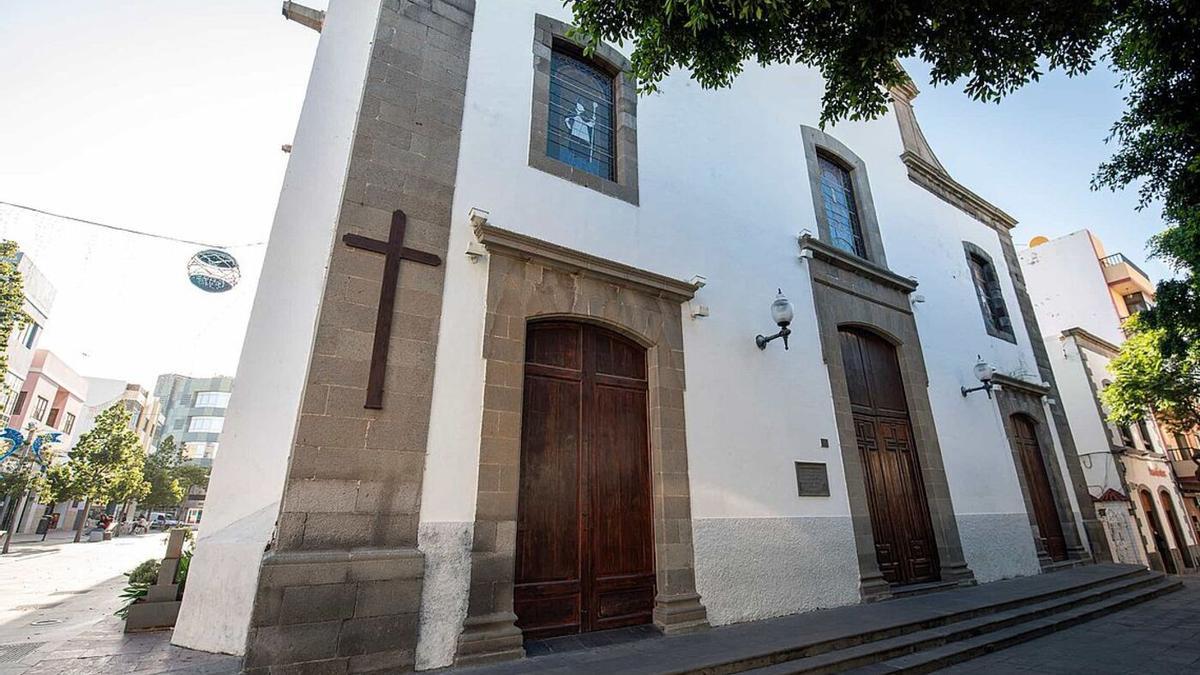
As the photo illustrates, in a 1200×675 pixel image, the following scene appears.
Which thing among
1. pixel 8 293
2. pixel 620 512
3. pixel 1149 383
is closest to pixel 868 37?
pixel 620 512

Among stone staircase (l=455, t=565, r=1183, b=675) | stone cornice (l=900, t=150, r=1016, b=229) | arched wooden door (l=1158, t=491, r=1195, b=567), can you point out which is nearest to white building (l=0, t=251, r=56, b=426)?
Result: stone staircase (l=455, t=565, r=1183, b=675)

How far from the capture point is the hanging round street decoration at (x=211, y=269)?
7.43 meters

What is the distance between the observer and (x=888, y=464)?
7.94m

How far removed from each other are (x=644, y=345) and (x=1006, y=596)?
6200 millimetres

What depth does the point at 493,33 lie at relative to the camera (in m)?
6.25

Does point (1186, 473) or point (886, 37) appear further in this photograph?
point (1186, 473)

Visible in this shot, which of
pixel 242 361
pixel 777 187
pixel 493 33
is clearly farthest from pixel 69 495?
pixel 777 187

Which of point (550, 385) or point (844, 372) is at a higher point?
point (844, 372)

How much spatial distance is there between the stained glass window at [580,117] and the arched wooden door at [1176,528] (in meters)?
22.8

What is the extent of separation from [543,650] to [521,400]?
7.12ft

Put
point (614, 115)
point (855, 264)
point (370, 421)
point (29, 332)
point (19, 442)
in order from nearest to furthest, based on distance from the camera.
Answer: point (370, 421) < point (614, 115) < point (855, 264) < point (19, 442) < point (29, 332)

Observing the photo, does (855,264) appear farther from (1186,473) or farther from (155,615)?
(1186,473)

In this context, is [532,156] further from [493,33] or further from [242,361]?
[242,361]

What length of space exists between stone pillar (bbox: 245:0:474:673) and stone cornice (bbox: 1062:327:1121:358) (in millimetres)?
20777
